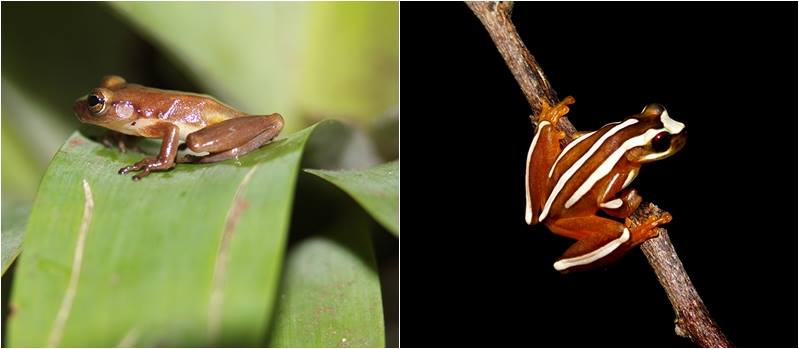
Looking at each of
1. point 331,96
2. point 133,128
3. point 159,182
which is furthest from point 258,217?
point 133,128

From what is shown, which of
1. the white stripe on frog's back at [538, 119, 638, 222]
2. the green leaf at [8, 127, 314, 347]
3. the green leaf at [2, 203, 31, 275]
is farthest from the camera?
the white stripe on frog's back at [538, 119, 638, 222]

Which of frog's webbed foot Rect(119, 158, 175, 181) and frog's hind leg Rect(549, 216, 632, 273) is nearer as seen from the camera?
frog's webbed foot Rect(119, 158, 175, 181)

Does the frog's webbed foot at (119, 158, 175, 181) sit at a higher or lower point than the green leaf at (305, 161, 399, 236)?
higher

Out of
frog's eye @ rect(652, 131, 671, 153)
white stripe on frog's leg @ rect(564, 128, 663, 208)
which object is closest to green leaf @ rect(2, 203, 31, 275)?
white stripe on frog's leg @ rect(564, 128, 663, 208)

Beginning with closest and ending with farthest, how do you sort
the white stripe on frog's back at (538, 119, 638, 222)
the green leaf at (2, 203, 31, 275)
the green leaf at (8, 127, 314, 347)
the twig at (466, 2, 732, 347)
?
1. the green leaf at (8, 127, 314, 347)
2. the green leaf at (2, 203, 31, 275)
3. the twig at (466, 2, 732, 347)
4. the white stripe on frog's back at (538, 119, 638, 222)

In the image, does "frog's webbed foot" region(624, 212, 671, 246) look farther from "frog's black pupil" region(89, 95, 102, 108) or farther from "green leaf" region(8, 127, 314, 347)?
"frog's black pupil" region(89, 95, 102, 108)

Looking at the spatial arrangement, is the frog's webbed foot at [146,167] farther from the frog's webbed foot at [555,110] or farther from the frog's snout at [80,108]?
the frog's webbed foot at [555,110]

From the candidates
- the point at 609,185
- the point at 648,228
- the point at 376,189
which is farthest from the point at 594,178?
the point at 376,189
